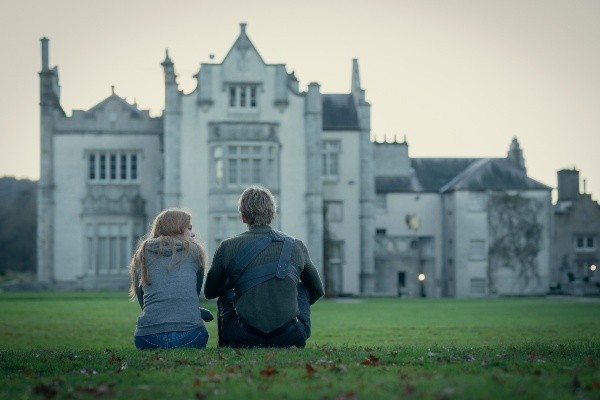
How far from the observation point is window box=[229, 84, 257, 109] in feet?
159

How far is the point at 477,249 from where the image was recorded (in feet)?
191

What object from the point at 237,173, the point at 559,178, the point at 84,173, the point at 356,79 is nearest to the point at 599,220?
the point at 559,178

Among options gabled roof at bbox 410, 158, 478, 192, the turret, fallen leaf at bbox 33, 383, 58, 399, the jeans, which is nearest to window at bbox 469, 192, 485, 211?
gabled roof at bbox 410, 158, 478, 192

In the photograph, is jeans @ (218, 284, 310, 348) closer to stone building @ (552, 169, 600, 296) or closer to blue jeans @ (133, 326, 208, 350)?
blue jeans @ (133, 326, 208, 350)

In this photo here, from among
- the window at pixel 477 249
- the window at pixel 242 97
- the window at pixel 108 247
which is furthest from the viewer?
the window at pixel 477 249

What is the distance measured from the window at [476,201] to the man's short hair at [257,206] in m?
49.2

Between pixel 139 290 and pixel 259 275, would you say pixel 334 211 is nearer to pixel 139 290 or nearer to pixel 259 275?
pixel 139 290

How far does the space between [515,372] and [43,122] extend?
154ft

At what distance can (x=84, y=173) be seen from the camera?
173ft

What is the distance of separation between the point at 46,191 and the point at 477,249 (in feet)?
80.2

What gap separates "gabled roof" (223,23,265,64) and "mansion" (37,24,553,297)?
0.16 feet

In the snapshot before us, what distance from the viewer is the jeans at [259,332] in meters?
10.7

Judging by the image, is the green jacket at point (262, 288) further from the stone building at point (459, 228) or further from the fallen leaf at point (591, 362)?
the stone building at point (459, 228)

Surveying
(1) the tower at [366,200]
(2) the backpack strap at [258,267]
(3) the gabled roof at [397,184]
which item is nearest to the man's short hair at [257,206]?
(2) the backpack strap at [258,267]
